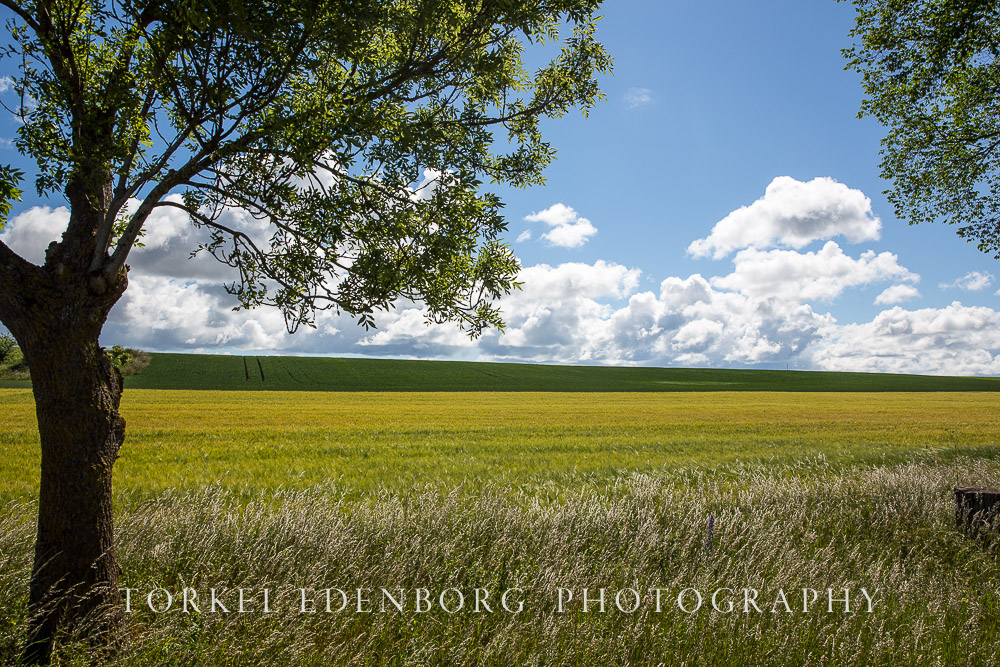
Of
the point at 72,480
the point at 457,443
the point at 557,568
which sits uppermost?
the point at 72,480

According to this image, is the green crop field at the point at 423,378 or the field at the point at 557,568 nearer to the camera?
the field at the point at 557,568

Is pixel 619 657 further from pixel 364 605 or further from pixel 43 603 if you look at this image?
pixel 43 603

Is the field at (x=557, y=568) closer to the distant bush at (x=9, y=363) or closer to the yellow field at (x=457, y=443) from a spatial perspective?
the yellow field at (x=457, y=443)

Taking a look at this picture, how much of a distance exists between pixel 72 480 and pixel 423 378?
3029 inches

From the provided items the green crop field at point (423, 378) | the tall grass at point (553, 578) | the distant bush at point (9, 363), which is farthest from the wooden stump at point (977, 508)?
the distant bush at point (9, 363)

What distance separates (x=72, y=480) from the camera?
5102 millimetres

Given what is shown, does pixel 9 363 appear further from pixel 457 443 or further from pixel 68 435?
pixel 68 435

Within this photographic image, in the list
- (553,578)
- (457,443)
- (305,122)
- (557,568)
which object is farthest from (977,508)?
(457,443)

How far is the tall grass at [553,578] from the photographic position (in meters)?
5.18

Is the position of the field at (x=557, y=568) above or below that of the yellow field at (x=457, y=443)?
above

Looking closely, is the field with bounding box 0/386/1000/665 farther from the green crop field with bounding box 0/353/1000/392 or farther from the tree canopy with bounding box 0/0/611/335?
the green crop field with bounding box 0/353/1000/392

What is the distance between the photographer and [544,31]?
6.44 m

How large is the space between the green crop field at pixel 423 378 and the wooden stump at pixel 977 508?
6133 centimetres

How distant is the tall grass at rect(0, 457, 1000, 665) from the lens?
17.0ft
